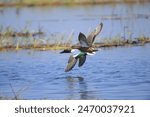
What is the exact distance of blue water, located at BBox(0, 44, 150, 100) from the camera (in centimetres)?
988

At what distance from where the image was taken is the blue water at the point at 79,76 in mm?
9875

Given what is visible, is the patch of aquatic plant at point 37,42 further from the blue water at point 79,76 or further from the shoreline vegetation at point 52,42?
the blue water at point 79,76

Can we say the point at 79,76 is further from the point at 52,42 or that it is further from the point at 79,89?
the point at 52,42

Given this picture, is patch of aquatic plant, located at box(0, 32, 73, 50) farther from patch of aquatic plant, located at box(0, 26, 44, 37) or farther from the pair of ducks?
the pair of ducks

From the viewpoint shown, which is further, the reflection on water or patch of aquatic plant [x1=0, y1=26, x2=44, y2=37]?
patch of aquatic plant [x1=0, y1=26, x2=44, y2=37]

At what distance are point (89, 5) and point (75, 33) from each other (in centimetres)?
1030

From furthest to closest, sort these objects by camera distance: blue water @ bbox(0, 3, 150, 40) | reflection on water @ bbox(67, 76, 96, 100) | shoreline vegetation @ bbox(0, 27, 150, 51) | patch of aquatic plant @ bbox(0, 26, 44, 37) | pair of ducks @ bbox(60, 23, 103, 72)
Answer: blue water @ bbox(0, 3, 150, 40)
patch of aquatic plant @ bbox(0, 26, 44, 37)
shoreline vegetation @ bbox(0, 27, 150, 51)
pair of ducks @ bbox(60, 23, 103, 72)
reflection on water @ bbox(67, 76, 96, 100)

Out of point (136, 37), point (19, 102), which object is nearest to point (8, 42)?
point (136, 37)

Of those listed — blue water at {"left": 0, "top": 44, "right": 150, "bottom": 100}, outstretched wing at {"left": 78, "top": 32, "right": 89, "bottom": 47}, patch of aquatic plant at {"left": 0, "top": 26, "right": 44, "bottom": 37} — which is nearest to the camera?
blue water at {"left": 0, "top": 44, "right": 150, "bottom": 100}

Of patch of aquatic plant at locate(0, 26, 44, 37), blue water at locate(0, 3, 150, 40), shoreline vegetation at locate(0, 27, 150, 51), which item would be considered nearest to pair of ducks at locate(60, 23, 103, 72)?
shoreline vegetation at locate(0, 27, 150, 51)

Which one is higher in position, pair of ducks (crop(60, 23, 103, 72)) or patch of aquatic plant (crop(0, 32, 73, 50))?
pair of ducks (crop(60, 23, 103, 72))

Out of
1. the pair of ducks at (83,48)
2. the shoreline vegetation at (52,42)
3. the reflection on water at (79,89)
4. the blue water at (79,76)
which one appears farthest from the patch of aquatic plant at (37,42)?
the pair of ducks at (83,48)

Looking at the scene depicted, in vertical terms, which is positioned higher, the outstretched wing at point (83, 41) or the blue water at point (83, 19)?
the outstretched wing at point (83, 41)

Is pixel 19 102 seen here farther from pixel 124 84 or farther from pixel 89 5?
pixel 89 5
